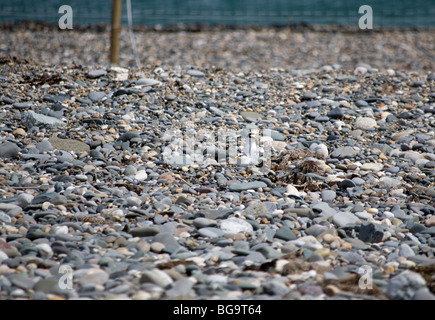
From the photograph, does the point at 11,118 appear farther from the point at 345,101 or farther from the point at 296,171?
the point at 345,101

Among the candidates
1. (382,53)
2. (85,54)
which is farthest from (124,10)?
(382,53)

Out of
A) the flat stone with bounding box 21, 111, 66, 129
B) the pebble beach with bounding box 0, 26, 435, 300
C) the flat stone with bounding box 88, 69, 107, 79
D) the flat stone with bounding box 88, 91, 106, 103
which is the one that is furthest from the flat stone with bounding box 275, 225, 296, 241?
the flat stone with bounding box 88, 69, 107, 79

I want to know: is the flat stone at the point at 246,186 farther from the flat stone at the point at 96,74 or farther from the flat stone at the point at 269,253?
the flat stone at the point at 96,74

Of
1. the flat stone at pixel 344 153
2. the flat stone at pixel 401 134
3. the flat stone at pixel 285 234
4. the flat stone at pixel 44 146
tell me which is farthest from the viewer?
the flat stone at pixel 401 134

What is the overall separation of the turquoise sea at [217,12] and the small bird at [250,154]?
7.79 metres

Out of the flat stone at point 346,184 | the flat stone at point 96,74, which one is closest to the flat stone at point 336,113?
the flat stone at point 346,184

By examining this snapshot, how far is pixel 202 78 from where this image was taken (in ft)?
18.5

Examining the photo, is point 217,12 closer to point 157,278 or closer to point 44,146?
point 44,146

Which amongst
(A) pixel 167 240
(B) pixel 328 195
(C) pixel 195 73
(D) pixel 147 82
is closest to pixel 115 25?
(C) pixel 195 73

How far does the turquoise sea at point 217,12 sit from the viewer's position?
1141 centimetres

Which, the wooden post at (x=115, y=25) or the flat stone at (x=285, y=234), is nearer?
the flat stone at (x=285, y=234)

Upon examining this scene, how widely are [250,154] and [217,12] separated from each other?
8.14 meters
